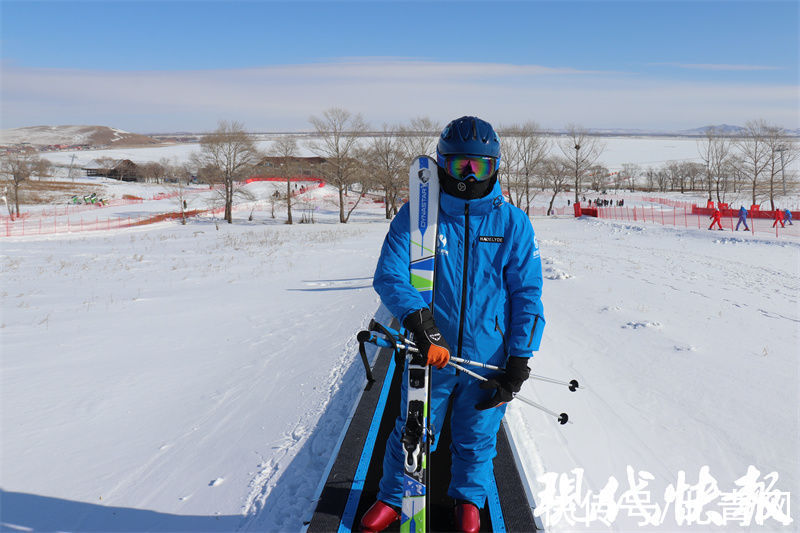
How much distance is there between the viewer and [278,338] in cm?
766

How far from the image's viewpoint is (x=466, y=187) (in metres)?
2.74

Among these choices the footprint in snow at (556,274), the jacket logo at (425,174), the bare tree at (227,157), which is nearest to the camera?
the jacket logo at (425,174)

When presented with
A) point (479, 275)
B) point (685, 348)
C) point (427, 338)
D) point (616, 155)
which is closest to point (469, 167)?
point (479, 275)

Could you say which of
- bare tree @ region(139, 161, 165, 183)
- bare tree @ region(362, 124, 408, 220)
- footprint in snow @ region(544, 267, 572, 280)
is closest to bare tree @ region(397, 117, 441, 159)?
bare tree @ region(362, 124, 408, 220)

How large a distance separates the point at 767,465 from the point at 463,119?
4.08m

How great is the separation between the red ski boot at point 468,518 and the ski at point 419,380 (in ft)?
1.32

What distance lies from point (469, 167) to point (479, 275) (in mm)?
633

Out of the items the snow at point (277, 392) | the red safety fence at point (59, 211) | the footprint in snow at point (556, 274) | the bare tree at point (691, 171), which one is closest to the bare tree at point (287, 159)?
the red safety fence at point (59, 211)

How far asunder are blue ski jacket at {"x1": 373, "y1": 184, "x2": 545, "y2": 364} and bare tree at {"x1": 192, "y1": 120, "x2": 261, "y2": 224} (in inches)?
1830

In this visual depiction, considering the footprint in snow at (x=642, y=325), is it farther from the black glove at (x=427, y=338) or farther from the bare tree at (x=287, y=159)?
the bare tree at (x=287, y=159)

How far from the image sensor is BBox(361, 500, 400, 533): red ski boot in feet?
9.62

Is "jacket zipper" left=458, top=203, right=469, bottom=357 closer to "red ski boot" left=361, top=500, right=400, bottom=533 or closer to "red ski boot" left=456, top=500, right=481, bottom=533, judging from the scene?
"red ski boot" left=456, top=500, right=481, bottom=533

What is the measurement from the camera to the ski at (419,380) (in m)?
2.61

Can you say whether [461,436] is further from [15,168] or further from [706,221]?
[15,168]
